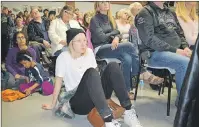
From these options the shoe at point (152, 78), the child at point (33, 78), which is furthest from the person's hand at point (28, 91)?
the shoe at point (152, 78)

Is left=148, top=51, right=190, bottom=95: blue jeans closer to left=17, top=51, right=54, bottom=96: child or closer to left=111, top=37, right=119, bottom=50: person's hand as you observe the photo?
left=111, top=37, right=119, bottom=50: person's hand

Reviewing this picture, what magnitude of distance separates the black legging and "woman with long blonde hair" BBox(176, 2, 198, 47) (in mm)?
922

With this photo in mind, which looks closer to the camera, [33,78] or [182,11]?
[182,11]

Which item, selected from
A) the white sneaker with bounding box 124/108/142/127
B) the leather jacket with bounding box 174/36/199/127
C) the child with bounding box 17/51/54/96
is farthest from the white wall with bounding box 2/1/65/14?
the leather jacket with bounding box 174/36/199/127

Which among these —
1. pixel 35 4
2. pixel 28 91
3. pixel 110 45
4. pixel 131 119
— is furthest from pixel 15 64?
pixel 35 4

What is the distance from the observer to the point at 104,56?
9.17 ft

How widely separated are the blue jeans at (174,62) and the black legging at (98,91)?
46 cm

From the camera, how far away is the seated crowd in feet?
6.49

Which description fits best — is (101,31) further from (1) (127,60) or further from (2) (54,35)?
(2) (54,35)

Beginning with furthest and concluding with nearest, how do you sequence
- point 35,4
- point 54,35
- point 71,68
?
1. point 35,4
2. point 54,35
3. point 71,68

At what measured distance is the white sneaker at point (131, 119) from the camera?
196cm

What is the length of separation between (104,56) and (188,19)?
88 cm

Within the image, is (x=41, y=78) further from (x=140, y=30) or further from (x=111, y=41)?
(x=140, y=30)

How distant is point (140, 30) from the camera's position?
93.3 inches
